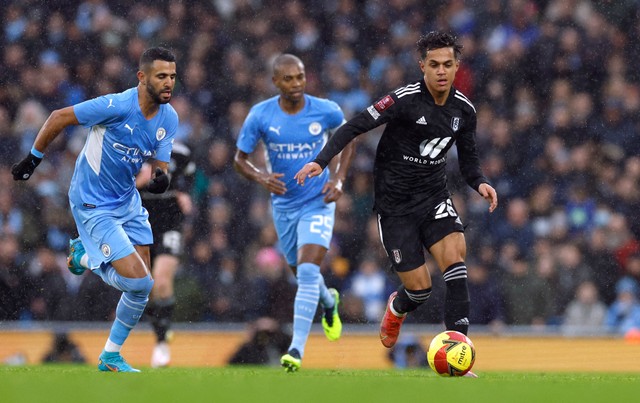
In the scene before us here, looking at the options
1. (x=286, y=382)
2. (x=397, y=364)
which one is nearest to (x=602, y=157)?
(x=397, y=364)

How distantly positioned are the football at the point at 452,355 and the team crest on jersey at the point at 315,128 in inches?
112

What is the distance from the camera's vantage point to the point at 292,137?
996 cm

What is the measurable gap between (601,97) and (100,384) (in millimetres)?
10846

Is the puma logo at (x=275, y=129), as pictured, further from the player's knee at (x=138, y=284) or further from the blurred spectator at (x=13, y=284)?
the blurred spectator at (x=13, y=284)

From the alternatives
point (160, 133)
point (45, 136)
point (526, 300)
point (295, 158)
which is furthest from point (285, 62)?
point (526, 300)

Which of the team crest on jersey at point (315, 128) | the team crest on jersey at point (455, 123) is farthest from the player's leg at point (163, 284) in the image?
the team crest on jersey at point (455, 123)

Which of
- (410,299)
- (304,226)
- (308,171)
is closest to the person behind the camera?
(308,171)

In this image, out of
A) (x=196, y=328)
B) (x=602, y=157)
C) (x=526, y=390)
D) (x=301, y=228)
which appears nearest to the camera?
(x=526, y=390)

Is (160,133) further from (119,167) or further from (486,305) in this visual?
Result: (486,305)

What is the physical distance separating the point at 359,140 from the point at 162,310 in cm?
479

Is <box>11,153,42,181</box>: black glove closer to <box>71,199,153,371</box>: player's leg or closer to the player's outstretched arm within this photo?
<box>71,199,153,371</box>: player's leg

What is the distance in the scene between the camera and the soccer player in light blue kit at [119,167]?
27.0 feet

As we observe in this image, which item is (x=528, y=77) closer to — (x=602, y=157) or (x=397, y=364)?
(x=602, y=157)

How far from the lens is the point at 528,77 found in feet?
53.0
